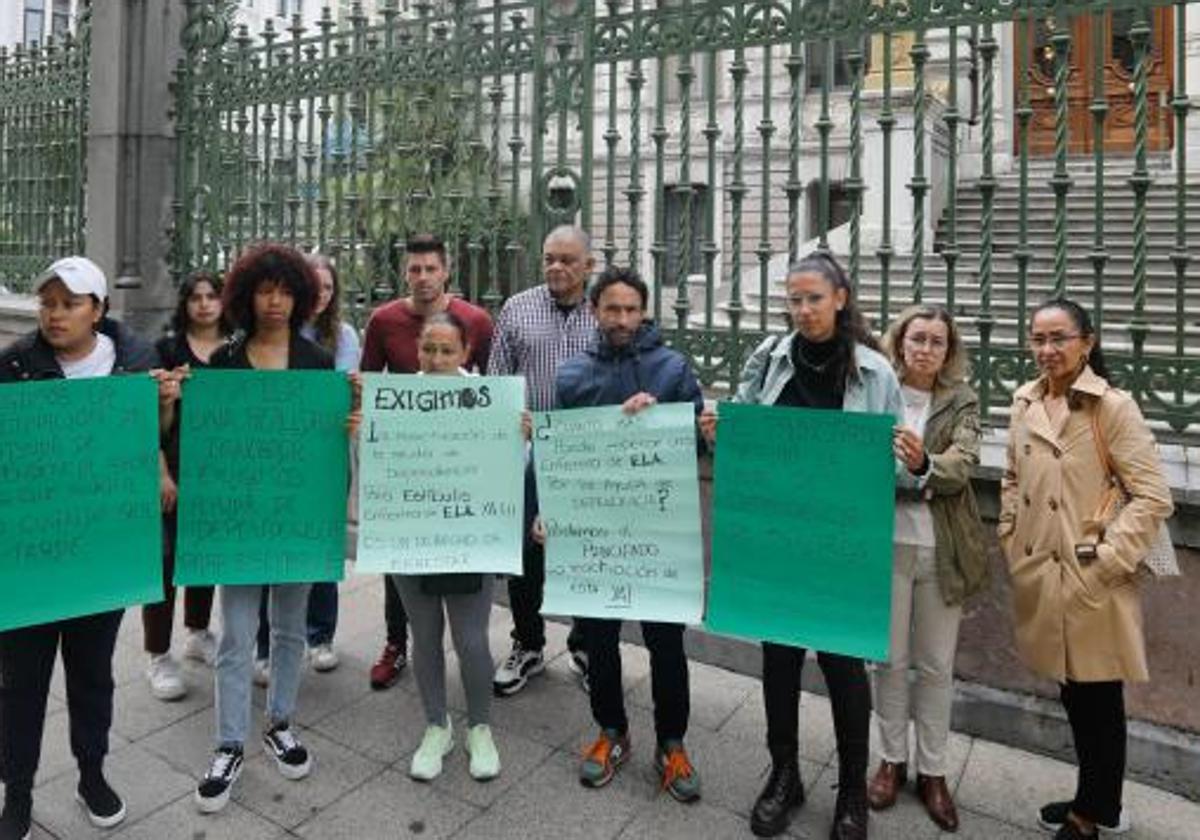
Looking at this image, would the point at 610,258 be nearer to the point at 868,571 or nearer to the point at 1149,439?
the point at 868,571

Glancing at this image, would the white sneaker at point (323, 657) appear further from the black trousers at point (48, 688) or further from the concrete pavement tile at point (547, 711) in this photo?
the black trousers at point (48, 688)

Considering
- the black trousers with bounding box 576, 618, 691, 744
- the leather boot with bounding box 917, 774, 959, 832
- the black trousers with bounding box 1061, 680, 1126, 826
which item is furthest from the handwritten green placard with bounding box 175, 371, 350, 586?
the black trousers with bounding box 1061, 680, 1126, 826

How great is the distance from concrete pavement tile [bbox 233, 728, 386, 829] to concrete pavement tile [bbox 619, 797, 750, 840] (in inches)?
44.7

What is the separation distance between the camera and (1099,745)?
3365mm

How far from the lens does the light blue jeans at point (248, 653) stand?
147 inches

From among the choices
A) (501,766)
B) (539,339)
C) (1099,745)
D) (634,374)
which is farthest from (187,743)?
(1099,745)

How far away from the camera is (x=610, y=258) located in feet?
17.4

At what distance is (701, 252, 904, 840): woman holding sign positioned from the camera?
3367 mm

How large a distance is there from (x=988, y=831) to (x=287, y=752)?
2.81m

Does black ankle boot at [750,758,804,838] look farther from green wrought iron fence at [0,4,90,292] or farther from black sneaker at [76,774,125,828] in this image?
green wrought iron fence at [0,4,90,292]

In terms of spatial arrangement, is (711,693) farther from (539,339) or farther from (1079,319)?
(1079,319)

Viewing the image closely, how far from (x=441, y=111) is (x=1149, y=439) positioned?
4528 millimetres

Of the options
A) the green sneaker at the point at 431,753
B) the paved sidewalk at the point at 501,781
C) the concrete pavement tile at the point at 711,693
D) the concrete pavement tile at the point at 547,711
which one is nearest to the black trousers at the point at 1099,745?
the paved sidewalk at the point at 501,781

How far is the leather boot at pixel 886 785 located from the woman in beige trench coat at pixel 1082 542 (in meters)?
0.58
